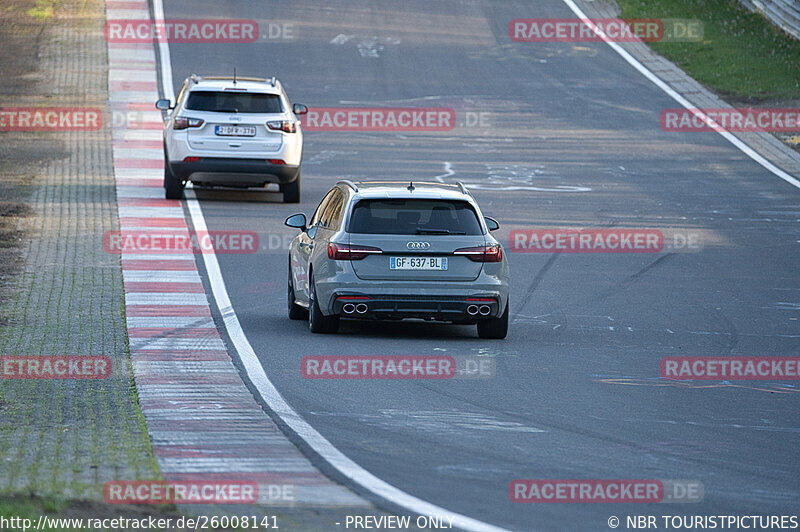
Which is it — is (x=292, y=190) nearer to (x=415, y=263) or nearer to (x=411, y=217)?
(x=411, y=217)

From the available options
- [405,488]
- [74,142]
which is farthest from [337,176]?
[405,488]

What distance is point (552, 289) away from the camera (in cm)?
1761

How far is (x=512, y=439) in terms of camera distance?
9.69 metres

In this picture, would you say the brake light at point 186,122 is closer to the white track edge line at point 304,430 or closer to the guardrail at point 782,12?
the white track edge line at point 304,430

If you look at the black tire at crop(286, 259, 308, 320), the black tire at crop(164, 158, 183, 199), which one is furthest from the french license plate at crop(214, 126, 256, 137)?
the black tire at crop(286, 259, 308, 320)

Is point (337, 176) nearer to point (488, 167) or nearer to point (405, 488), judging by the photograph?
point (488, 167)

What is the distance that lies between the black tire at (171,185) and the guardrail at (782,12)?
22187 millimetres

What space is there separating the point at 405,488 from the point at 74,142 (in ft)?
77.8

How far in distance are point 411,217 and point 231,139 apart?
33.7ft

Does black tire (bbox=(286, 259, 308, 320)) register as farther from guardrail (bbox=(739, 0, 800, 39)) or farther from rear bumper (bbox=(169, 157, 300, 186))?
guardrail (bbox=(739, 0, 800, 39))

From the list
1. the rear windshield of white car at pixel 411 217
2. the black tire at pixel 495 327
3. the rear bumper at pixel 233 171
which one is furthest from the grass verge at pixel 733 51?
the black tire at pixel 495 327

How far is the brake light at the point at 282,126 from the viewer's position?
79.4 feet

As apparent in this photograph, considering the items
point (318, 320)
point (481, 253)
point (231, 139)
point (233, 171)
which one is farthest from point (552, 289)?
point (231, 139)

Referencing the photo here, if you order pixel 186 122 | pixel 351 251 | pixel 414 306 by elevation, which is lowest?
pixel 186 122
